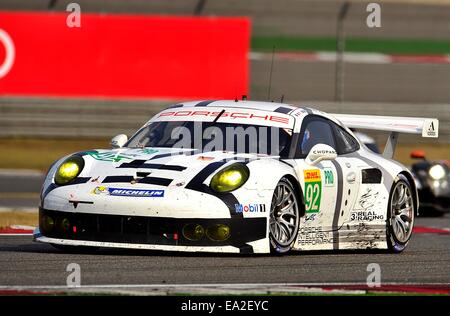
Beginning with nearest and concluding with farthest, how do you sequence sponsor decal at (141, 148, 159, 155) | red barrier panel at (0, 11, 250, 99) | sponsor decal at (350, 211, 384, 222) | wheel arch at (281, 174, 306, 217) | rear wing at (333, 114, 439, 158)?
wheel arch at (281, 174, 306, 217), sponsor decal at (141, 148, 159, 155), sponsor decal at (350, 211, 384, 222), rear wing at (333, 114, 439, 158), red barrier panel at (0, 11, 250, 99)

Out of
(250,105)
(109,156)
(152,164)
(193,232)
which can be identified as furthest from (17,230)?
(193,232)

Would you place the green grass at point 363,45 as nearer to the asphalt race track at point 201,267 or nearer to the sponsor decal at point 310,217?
the asphalt race track at point 201,267

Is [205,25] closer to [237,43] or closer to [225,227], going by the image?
[237,43]

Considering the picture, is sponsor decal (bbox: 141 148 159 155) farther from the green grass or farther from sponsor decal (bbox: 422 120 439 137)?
the green grass

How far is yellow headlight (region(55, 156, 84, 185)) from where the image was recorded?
9661 mm

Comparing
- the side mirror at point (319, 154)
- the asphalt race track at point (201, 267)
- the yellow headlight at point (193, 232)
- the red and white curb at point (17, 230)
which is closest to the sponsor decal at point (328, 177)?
the side mirror at point (319, 154)

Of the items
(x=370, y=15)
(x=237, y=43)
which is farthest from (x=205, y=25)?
(x=370, y=15)

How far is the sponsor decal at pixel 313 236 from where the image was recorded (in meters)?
10.1

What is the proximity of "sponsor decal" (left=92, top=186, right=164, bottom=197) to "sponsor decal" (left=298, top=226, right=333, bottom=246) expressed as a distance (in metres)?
1.36

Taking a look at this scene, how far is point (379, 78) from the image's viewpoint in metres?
25.4

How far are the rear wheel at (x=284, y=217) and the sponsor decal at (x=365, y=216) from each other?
100cm

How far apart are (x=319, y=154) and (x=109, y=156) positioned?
1635mm

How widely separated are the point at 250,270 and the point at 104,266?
981 mm

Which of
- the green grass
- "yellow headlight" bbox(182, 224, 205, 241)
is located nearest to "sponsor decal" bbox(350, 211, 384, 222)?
"yellow headlight" bbox(182, 224, 205, 241)
